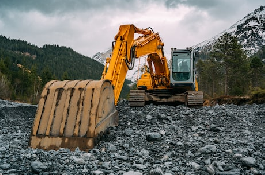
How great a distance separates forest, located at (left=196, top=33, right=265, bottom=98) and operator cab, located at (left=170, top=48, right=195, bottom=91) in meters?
22.5

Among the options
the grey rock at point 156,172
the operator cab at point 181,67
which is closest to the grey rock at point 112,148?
the grey rock at point 156,172

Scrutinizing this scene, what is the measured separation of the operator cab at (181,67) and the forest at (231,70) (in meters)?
22.5

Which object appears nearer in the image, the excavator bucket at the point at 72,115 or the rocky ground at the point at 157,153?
the rocky ground at the point at 157,153

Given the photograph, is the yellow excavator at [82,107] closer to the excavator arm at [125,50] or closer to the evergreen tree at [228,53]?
the excavator arm at [125,50]

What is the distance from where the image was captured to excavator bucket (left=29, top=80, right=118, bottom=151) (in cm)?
460

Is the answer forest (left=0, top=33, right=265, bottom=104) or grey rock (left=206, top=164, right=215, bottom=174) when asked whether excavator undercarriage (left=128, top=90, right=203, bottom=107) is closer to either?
forest (left=0, top=33, right=265, bottom=104)

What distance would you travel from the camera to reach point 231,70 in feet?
149

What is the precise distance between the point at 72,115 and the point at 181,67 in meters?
7.18

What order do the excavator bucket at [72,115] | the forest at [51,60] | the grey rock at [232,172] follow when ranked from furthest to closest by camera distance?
the forest at [51,60] < the excavator bucket at [72,115] < the grey rock at [232,172]

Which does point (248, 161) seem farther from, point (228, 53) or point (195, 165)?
point (228, 53)

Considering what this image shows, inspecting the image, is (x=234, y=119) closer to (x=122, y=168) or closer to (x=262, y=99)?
(x=122, y=168)

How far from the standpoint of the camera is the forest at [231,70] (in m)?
41.9

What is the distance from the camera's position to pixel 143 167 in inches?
143

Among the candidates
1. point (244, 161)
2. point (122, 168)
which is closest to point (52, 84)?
point (122, 168)
